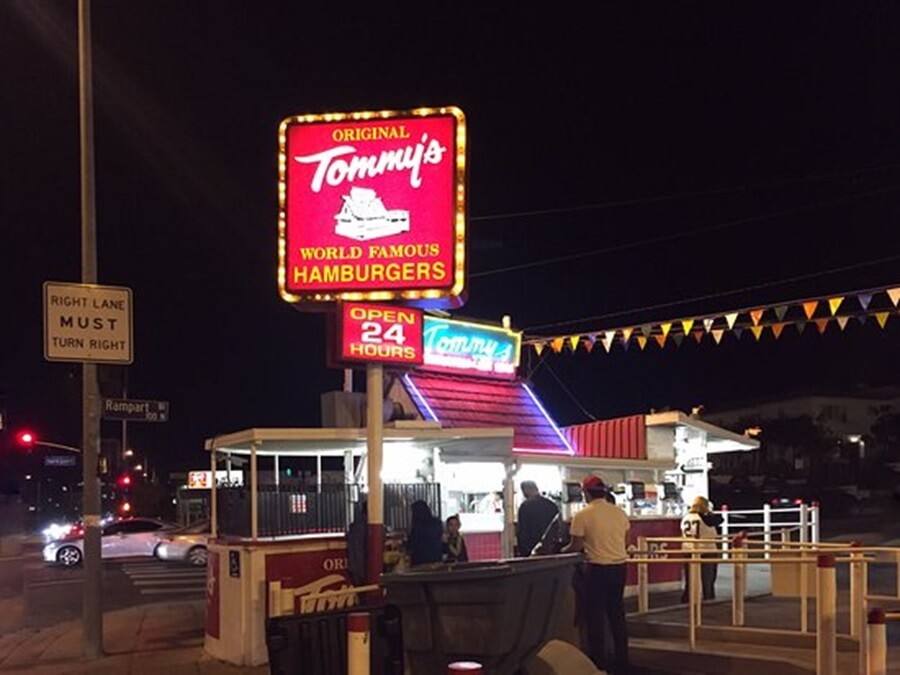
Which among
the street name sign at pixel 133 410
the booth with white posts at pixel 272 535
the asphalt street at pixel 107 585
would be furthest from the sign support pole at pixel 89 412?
the asphalt street at pixel 107 585

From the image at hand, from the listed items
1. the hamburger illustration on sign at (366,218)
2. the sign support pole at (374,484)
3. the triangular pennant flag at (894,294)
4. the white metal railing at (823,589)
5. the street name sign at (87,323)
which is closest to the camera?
the white metal railing at (823,589)

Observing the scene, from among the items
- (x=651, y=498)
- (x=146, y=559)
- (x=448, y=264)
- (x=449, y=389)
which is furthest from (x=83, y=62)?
(x=146, y=559)

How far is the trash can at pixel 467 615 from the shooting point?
6766 millimetres

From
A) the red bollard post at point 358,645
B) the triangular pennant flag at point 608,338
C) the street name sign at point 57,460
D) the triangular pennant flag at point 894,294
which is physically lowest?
the street name sign at point 57,460

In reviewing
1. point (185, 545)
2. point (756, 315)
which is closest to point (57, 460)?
point (185, 545)

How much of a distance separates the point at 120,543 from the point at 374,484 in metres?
20.5

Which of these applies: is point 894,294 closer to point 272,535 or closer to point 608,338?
point 608,338

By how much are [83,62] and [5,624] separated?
28.5ft

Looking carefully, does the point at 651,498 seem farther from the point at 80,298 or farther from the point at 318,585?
the point at 80,298

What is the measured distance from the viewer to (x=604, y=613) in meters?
9.23

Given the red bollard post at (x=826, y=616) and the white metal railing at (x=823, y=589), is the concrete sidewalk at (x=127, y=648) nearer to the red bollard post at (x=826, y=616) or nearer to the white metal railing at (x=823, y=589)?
the white metal railing at (x=823, y=589)

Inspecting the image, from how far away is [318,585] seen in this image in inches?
420

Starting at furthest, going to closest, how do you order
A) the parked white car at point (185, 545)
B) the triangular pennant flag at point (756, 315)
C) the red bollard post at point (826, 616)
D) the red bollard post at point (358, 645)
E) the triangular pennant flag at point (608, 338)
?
1. the parked white car at point (185, 545)
2. the triangular pennant flag at point (608, 338)
3. the triangular pennant flag at point (756, 315)
4. the red bollard post at point (826, 616)
5. the red bollard post at point (358, 645)

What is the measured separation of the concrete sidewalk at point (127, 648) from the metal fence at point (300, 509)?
1.43 metres
